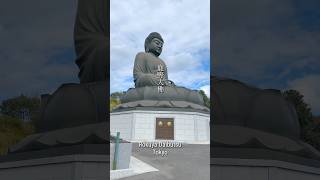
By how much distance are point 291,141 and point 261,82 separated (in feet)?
2.72

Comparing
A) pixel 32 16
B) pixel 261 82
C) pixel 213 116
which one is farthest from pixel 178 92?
pixel 32 16

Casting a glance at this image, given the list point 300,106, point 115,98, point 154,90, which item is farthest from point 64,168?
point 300,106

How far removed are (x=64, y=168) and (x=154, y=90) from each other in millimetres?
1810

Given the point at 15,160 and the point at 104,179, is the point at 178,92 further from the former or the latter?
the point at 15,160

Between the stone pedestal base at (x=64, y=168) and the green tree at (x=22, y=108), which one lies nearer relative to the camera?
the stone pedestal base at (x=64, y=168)

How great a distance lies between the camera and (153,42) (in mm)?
6242

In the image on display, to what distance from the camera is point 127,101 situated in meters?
6.43

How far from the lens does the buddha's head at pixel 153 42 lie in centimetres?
611

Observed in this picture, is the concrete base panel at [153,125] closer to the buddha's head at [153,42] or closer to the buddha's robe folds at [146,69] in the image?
the buddha's robe folds at [146,69]

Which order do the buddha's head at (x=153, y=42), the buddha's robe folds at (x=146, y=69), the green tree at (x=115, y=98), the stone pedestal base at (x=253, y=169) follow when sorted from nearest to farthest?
the stone pedestal base at (x=253, y=169) → the buddha's head at (x=153, y=42) → the green tree at (x=115, y=98) → the buddha's robe folds at (x=146, y=69)

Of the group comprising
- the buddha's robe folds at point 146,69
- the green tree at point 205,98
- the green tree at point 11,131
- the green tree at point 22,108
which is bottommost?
the green tree at point 11,131

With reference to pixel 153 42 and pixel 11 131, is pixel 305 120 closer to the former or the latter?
pixel 153 42

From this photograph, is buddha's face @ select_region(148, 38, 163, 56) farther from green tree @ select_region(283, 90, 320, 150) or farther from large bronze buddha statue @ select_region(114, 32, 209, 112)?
green tree @ select_region(283, 90, 320, 150)

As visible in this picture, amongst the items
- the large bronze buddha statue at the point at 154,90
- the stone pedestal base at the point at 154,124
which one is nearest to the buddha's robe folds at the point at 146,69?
the large bronze buddha statue at the point at 154,90
